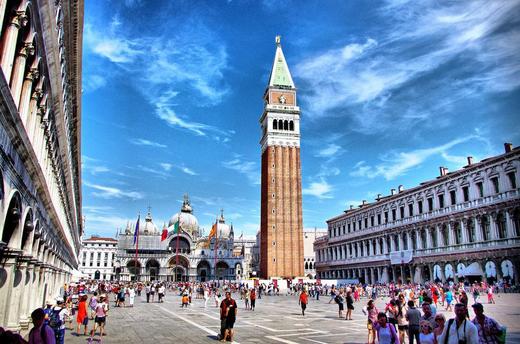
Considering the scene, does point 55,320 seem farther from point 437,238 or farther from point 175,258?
point 175,258

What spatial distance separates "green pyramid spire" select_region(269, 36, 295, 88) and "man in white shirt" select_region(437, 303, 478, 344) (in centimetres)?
6984

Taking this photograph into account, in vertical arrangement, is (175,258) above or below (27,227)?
above

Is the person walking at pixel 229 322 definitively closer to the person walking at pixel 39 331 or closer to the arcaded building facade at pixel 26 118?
the arcaded building facade at pixel 26 118

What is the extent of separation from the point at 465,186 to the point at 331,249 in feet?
118

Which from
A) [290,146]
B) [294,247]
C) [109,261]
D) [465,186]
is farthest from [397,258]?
[109,261]

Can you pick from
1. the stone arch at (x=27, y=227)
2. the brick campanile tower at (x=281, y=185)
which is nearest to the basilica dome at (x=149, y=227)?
the brick campanile tower at (x=281, y=185)

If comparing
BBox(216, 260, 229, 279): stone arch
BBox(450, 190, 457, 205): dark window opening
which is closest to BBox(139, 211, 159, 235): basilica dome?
BBox(216, 260, 229, 279): stone arch

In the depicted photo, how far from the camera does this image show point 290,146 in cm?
7025

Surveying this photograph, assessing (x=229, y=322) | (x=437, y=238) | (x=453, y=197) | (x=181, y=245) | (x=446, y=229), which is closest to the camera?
(x=229, y=322)

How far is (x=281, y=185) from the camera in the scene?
224 ft

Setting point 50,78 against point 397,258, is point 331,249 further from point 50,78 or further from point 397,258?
point 50,78

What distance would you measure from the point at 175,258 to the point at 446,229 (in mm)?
59938

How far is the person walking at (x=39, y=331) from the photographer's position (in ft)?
19.2

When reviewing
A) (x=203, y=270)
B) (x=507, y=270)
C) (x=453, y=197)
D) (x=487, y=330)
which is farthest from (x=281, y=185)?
(x=487, y=330)
